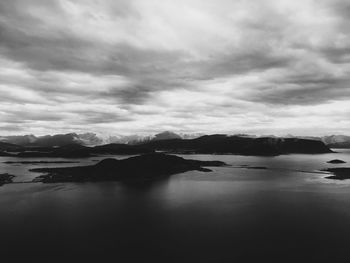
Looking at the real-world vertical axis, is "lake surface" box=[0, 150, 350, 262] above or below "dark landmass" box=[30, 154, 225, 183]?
below

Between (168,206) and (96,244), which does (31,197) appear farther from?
(96,244)

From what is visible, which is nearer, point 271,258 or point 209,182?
point 271,258

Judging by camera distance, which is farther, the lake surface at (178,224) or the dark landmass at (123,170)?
the dark landmass at (123,170)

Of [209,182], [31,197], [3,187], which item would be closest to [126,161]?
[209,182]

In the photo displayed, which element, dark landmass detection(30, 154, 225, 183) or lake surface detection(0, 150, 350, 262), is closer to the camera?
lake surface detection(0, 150, 350, 262)
